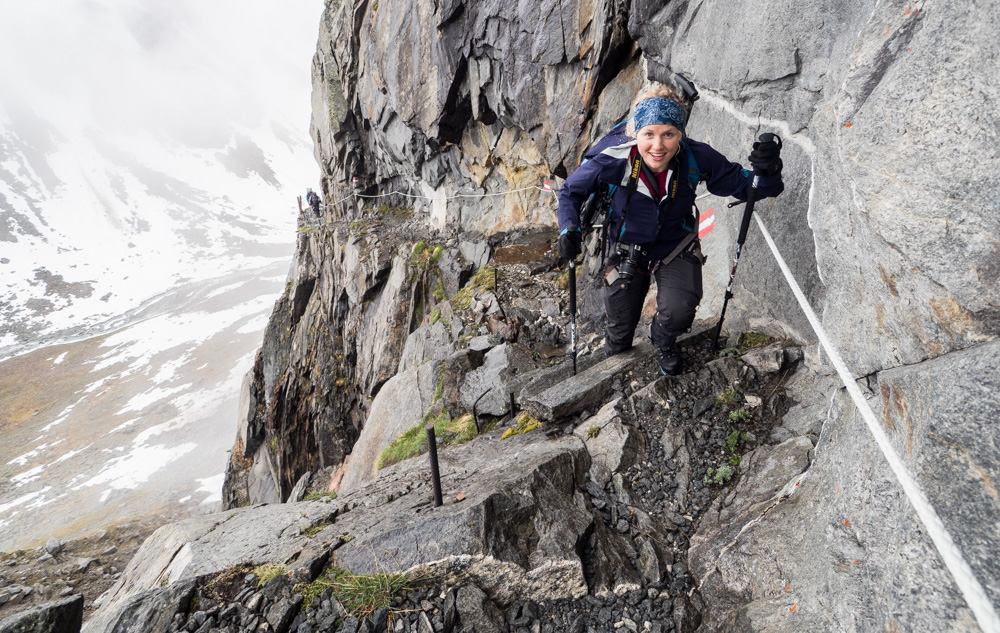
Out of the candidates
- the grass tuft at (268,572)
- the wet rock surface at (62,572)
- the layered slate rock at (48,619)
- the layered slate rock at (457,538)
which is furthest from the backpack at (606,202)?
the wet rock surface at (62,572)

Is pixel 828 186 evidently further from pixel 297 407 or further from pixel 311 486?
pixel 297 407

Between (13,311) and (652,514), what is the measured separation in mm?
116682

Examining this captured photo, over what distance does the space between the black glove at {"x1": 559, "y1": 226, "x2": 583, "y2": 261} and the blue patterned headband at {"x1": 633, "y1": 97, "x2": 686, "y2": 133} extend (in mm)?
1253

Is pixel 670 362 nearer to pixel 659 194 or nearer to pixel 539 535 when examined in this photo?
pixel 659 194

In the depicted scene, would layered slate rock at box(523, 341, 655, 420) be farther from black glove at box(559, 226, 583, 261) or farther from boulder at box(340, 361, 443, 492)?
boulder at box(340, 361, 443, 492)

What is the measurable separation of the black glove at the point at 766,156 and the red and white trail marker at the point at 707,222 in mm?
3001

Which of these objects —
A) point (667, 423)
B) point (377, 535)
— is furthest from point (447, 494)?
point (667, 423)

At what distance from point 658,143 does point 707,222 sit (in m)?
3.82

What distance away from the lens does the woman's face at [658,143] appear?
169 inches

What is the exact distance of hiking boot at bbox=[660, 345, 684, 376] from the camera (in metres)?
5.52

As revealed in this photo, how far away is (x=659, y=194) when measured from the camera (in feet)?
15.7

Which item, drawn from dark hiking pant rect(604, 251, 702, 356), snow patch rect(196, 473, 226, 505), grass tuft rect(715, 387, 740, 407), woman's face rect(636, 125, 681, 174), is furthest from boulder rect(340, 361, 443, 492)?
snow patch rect(196, 473, 226, 505)

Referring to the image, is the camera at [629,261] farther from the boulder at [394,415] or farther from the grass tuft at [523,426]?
the boulder at [394,415]

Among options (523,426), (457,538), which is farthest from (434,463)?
(523,426)
